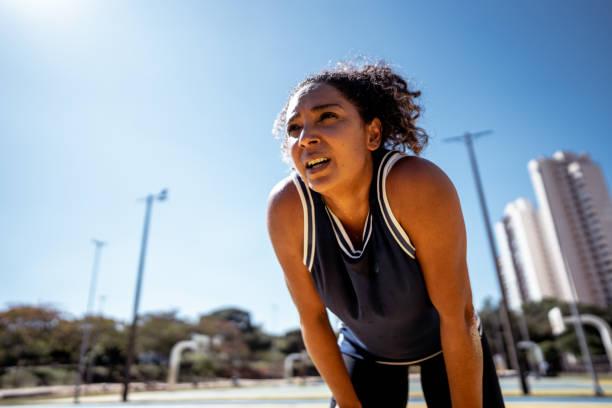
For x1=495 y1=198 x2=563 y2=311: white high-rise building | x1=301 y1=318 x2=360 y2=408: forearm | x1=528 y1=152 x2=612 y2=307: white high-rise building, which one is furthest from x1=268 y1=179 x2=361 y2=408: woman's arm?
x1=495 y1=198 x2=563 y2=311: white high-rise building

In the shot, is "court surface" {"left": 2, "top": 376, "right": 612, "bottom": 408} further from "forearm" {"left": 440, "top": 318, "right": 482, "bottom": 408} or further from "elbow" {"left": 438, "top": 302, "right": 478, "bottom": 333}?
"elbow" {"left": 438, "top": 302, "right": 478, "bottom": 333}

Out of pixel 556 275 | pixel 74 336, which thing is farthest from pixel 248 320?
pixel 556 275

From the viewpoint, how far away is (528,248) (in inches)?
3374

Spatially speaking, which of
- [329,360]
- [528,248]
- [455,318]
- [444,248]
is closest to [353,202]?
[444,248]

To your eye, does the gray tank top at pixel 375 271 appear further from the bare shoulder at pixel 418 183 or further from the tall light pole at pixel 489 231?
the tall light pole at pixel 489 231

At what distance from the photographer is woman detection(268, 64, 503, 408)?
1.59m

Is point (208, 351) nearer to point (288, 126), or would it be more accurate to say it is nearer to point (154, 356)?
point (154, 356)

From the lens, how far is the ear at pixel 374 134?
195 centimetres

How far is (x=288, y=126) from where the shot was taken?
183 centimetres

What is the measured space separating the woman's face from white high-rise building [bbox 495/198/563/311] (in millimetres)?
88305

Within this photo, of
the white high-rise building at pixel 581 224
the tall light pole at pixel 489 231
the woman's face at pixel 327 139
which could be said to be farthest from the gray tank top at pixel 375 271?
the white high-rise building at pixel 581 224

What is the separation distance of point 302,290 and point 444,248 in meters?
0.70

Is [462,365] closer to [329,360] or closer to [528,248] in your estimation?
[329,360]

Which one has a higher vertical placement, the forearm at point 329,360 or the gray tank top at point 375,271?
the gray tank top at point 375,271
